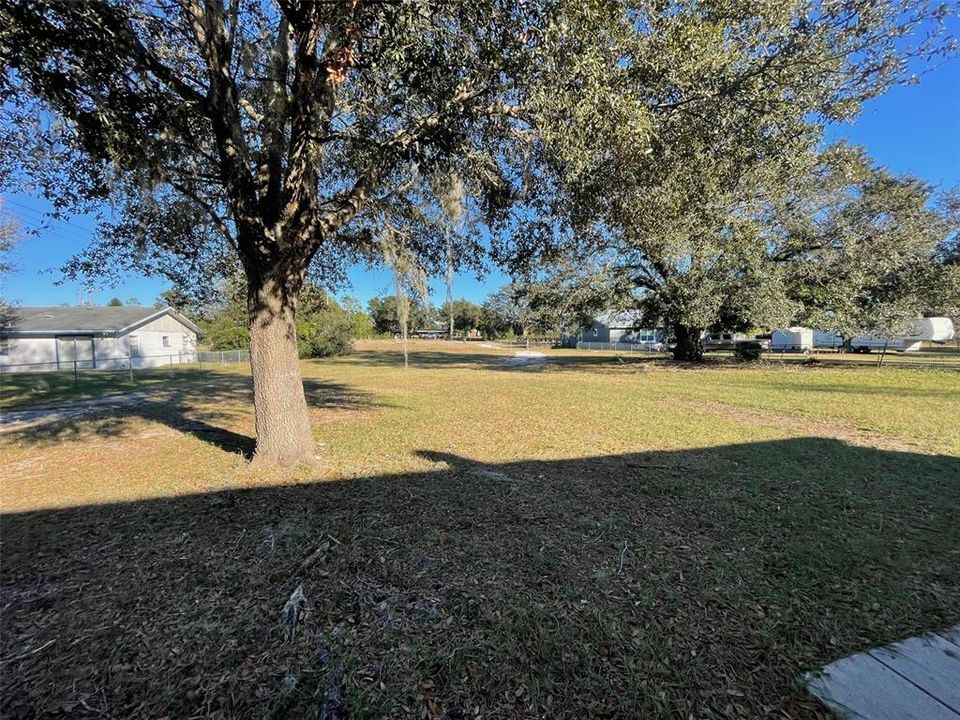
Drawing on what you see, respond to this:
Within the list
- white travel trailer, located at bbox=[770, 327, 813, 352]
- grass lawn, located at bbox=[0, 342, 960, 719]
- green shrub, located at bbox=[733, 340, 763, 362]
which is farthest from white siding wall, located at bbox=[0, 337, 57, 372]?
white travel trailer, located at bbox=[770, 327, 813, 352]

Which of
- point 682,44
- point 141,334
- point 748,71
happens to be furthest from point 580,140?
point 141,334

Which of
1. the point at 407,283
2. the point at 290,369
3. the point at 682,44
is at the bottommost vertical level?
the point at 290,369

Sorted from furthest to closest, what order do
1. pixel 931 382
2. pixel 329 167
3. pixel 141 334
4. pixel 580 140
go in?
pixel 141 334 < pixel 931 382 < pixel 329 167 < pixel 580 140

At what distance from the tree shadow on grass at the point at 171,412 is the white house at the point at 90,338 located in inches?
432

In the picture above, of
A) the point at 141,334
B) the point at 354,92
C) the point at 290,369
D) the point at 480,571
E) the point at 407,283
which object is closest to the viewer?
the point at 480,571

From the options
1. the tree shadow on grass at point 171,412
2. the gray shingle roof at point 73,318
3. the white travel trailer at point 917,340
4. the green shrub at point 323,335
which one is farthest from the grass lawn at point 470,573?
the white travel trailer at point 917,340

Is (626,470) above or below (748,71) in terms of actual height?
below

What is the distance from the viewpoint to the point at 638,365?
20688 mm

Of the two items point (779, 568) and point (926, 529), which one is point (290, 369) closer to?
point (779, 568)

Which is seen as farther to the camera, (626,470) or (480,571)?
(626,470)

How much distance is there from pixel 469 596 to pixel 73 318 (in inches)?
1358

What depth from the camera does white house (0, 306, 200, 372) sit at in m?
23.4

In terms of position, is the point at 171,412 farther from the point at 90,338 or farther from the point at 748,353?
the point at 748,353

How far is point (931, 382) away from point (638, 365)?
31.9 ft
